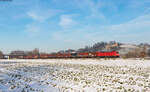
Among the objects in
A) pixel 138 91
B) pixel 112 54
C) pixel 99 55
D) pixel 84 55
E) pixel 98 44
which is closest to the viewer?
pixel 138 91

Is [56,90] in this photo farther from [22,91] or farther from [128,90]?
[128,90]

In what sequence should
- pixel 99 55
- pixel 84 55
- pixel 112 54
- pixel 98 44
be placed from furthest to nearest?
1. pixel 98 44
2. pixel 84 55
3. pixel 99 55
4. pixel 112 54

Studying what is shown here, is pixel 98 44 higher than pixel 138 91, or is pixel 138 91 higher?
pixel 98 44

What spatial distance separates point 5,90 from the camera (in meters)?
7.78

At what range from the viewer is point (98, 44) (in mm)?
177375

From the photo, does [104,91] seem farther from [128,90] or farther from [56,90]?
[56,90]

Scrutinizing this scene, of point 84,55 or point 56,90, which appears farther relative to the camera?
point 84,55

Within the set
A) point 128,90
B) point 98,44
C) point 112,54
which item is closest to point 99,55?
point 112,54

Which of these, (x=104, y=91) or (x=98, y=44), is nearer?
(x=104, y=91)

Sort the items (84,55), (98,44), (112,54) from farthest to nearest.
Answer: (98,44) < (84,55) < (112,54)

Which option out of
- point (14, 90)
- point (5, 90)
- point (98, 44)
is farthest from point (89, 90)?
point (98, 44)

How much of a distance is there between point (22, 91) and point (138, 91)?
6.76 metres

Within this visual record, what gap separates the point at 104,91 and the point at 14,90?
5383mm

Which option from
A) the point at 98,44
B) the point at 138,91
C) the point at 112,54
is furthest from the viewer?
the point at 98,44
